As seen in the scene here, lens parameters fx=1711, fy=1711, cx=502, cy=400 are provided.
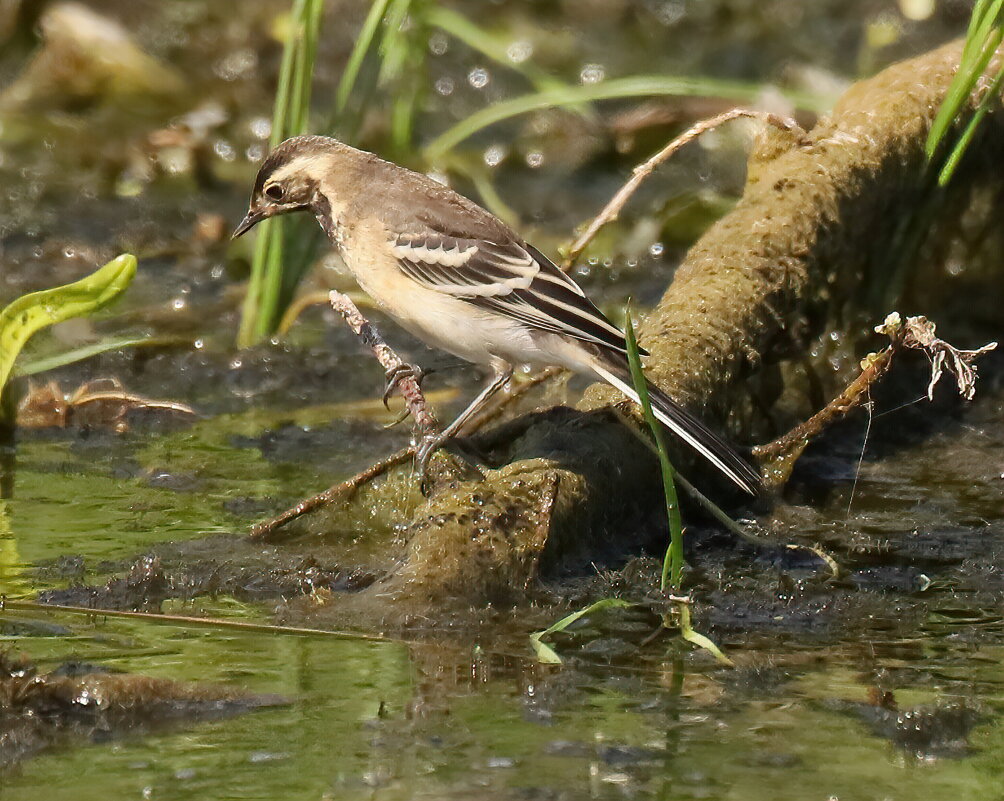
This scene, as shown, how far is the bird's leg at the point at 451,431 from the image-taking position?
600cm

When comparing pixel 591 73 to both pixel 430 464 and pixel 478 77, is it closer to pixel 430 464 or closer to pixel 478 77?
pixel 478 77

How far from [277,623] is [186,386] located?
11.7 ft

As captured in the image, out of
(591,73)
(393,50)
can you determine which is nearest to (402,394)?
(393,50)

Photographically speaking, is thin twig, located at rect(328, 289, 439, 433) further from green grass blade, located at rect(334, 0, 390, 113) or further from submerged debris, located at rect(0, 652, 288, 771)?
green grass blade, located at rect(334, 0, 390, 113)


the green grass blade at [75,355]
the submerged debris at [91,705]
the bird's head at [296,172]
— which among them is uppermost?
the bird's head at [296,172]

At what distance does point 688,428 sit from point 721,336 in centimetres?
97

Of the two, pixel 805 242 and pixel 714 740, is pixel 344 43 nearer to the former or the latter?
pixel 805 242

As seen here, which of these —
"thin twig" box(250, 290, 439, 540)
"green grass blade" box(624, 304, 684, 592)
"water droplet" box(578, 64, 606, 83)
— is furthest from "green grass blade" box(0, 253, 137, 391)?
"water droplet" box(578, 64, 606, 83)

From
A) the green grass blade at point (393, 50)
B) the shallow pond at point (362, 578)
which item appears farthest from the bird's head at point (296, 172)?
the shallow pond at point (362, 578)

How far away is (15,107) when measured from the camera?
Answer: 13352mm

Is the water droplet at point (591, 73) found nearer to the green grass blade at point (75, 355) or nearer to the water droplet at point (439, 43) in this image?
the water droplet at point (439, 43)

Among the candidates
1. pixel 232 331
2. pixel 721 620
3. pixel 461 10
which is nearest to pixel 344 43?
pixel 461 10

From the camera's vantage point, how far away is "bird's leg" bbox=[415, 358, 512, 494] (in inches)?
236

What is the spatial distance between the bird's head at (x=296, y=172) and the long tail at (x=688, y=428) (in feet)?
5.48
